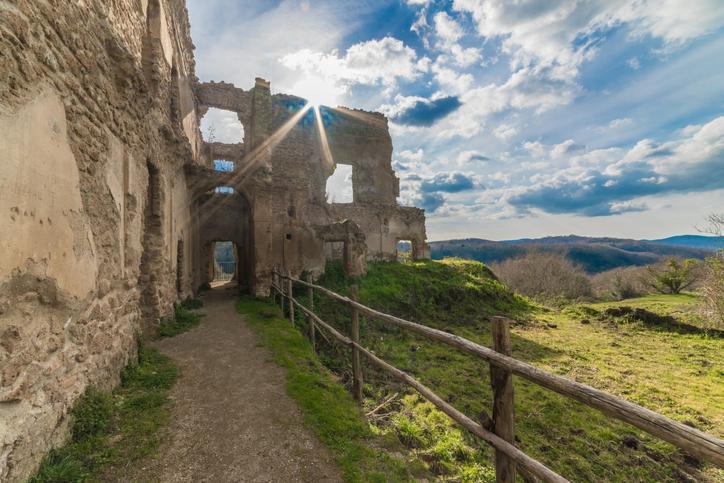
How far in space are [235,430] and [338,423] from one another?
1.16 metres

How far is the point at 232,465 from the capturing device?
3.06 meters

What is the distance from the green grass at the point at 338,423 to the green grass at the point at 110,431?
1.65 m

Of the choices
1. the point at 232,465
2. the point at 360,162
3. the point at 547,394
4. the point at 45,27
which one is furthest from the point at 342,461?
the point at 360,162

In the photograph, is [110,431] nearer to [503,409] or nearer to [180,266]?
[503,409]

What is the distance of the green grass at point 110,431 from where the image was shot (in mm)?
2686

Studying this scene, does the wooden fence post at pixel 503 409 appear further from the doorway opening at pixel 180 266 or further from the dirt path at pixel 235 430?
the doorway opening at pixel 180 266

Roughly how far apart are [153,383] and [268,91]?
18386mm

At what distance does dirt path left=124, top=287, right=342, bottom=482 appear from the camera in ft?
9.73

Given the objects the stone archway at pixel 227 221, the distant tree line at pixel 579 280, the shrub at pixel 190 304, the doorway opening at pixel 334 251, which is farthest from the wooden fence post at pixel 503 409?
the distant tree line at pixel 579 280

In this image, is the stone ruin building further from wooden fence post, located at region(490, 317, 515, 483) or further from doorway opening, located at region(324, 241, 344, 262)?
doorway opening, located at region(324, 241, 344, 262)

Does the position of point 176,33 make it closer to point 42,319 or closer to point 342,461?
point 42,319

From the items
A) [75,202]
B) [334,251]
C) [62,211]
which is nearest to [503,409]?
[62,211]

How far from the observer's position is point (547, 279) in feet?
102

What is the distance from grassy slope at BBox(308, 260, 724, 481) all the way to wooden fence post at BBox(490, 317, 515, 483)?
185 centimetres
